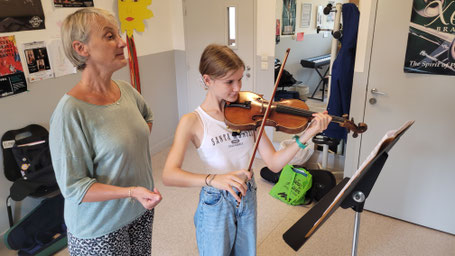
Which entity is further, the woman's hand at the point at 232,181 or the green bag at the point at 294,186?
the green bag at the point at 294,186

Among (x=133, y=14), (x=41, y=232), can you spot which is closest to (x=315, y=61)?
(x=133, y=14)

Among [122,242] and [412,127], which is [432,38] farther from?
[122,242]

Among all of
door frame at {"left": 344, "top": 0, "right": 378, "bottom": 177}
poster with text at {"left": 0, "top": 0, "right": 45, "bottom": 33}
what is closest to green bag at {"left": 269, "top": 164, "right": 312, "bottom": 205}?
door frame at {"left": 344, "top": 0, "right": 378, "bottom": 177}

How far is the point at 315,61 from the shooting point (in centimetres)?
390

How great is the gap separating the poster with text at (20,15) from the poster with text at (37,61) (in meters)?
0.12

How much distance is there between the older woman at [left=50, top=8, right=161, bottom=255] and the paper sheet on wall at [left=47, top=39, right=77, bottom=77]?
1.47 metres

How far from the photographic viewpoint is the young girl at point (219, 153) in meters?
1.21

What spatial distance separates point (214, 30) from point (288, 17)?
2.67 ft

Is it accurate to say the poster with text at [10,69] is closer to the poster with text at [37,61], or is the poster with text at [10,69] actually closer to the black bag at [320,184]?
the poster with text at [37,61]

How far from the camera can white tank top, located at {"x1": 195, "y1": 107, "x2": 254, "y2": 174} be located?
4.10 feet

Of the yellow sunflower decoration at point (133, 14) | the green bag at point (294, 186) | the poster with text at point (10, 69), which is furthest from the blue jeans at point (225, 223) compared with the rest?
the yellow sunflower decoration at point (133, 14)

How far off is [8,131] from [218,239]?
1.75 metres

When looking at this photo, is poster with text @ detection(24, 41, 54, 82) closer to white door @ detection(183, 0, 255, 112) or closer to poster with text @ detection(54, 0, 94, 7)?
poster with text @ detection(54, 0, 94, 7)

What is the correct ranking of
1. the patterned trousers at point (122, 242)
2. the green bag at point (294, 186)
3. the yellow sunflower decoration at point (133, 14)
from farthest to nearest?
the yellow sunflower decoration at point (133, 14), the green bag at point (294, 186), the patterned trousers at point (122, 242)
